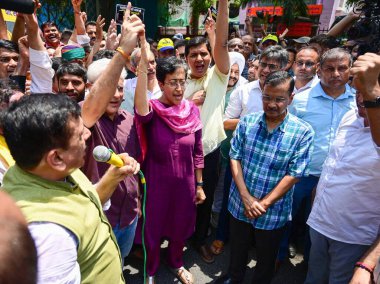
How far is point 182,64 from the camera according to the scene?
2.28 metres

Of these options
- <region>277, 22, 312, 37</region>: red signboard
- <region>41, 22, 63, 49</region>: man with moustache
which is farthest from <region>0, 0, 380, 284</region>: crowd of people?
<region>277, 22, 312, 37</region>: red signboard

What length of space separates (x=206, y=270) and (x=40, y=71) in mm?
2254

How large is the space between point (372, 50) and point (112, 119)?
1750 millimetres

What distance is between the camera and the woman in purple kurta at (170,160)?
2232 mm

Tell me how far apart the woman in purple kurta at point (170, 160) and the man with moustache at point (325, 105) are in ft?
3.15

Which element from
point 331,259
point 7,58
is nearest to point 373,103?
point 331,259

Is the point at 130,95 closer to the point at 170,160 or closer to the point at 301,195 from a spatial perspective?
the point at 170,160

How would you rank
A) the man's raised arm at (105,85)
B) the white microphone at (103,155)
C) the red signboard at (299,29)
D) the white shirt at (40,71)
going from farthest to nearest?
the red signboard at (299,29)
the white shirt at (40,71)
the man's raised arm at (105,85)
the white microphone at (103,155)

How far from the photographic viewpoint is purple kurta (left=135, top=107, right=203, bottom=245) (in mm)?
2244

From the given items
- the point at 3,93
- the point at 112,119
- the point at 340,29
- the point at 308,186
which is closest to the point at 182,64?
the point at 112,119

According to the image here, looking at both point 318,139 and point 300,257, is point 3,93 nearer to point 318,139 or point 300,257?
point 318,139

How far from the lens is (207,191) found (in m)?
2.85

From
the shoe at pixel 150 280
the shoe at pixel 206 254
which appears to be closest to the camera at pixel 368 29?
the shoe at pixel 206 254

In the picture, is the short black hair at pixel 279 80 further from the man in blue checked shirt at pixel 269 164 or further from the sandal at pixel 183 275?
the sandal at pixel 183 275
